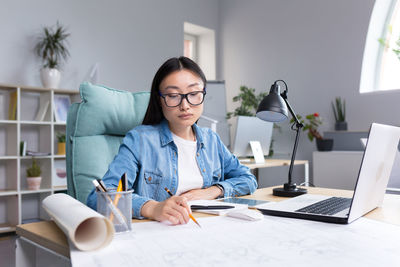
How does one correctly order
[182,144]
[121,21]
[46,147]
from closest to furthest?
[182,144] < [46,147] < [121,21]

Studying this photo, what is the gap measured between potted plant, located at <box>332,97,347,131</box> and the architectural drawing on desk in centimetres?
329

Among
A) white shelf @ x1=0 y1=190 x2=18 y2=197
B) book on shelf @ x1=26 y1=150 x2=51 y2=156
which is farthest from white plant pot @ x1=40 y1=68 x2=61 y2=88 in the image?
white shelf @ x1=0 y1=190 x2=18 y2=197

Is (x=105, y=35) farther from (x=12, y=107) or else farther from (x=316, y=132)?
(x=316, y=132)

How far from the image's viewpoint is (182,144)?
138 centimetres

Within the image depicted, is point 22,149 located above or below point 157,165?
below

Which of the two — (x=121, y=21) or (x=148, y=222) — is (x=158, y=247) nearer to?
(x=148, y=222)

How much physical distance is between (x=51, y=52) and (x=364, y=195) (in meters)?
3.39

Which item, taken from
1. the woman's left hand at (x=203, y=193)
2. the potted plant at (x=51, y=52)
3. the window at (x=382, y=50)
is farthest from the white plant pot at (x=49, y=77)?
the window at (x=382, y=50)

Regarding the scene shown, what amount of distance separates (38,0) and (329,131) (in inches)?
137

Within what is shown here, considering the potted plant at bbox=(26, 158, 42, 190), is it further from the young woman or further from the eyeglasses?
the eyeglasses

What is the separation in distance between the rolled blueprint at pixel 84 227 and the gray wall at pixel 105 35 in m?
3.23

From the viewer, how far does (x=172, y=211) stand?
83cm

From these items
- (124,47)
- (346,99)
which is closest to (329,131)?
(346,99)

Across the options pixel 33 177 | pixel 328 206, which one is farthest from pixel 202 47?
pixel 328 206
